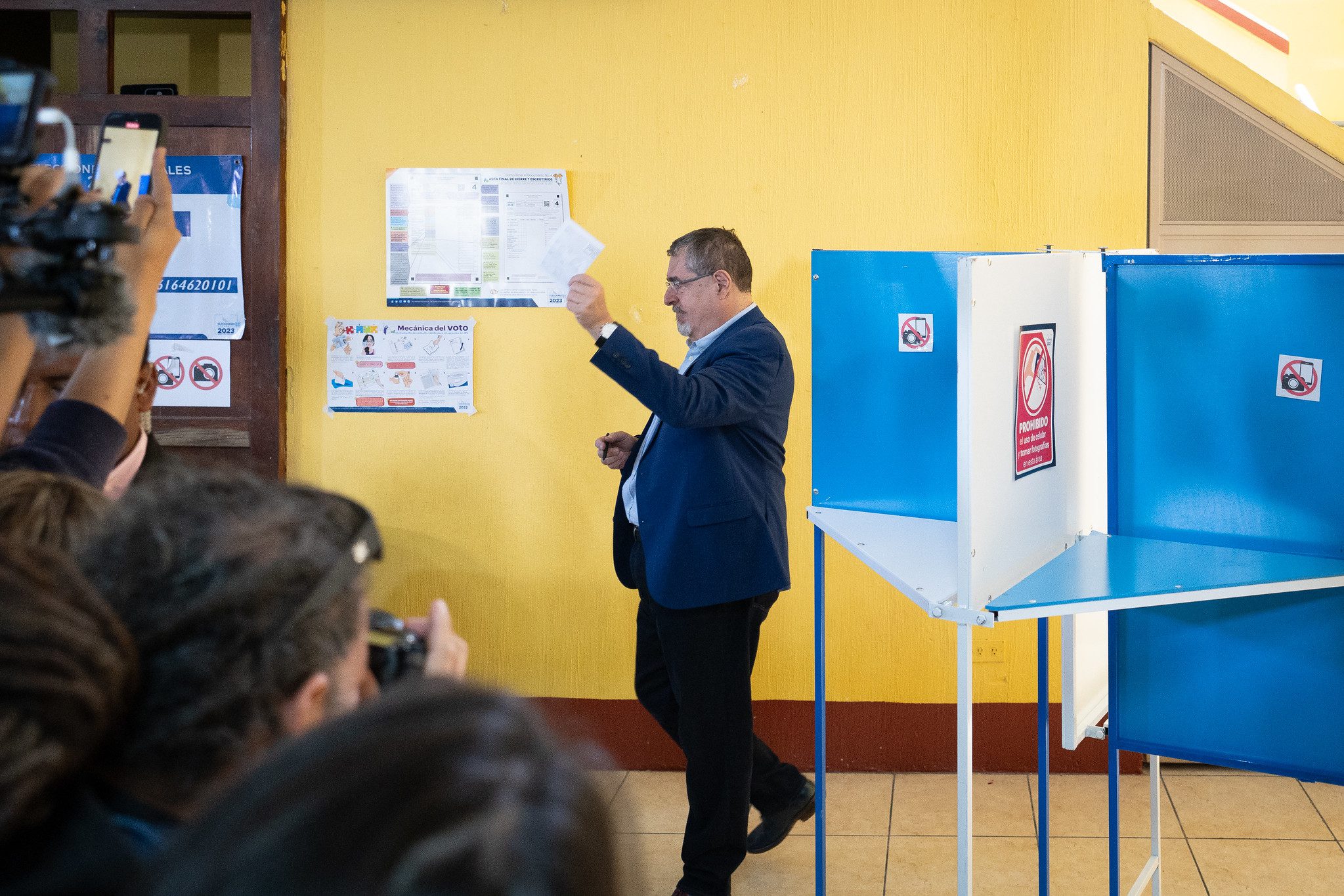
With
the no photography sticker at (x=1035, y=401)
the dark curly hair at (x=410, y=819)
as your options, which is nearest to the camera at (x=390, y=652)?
the dark curly hair at (x=410, y=819)

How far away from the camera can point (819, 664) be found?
2598 millimetres

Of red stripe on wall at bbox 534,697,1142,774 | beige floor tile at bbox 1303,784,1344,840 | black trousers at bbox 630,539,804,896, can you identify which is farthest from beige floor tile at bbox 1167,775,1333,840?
black trousers at bbox 630,539,804,896

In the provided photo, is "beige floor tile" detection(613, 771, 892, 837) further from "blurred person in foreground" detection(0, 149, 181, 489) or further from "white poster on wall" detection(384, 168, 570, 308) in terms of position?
"blurred person in foreground" detection(0, 149, 181, 489)

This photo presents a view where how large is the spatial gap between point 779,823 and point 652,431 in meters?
1.04

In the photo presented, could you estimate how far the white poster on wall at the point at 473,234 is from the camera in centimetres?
332

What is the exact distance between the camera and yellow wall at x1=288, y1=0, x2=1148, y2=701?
3.25 meters

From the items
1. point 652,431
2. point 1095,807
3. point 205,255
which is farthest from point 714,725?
point 205,255

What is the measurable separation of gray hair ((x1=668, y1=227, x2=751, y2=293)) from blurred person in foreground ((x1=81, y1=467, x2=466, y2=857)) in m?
2.00

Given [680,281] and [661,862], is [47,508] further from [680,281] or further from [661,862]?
[661,862]

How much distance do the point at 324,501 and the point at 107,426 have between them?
1.82 feet

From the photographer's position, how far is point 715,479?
8.32 ft

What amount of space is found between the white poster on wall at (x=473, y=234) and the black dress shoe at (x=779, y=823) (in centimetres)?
155

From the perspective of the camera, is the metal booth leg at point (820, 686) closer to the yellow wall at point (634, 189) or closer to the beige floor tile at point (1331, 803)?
the yellow wall at point (634, 189)

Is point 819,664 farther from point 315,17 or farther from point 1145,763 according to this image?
point 315,17
